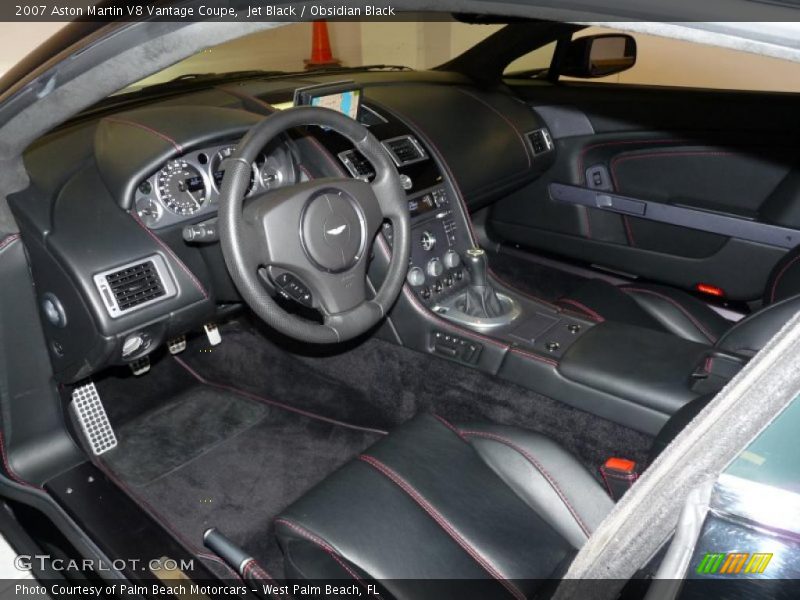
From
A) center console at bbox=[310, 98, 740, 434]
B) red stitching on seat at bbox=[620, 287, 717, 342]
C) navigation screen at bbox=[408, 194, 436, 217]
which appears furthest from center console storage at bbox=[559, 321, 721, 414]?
navigation screen at bbox=[408, 194, 436, 217]

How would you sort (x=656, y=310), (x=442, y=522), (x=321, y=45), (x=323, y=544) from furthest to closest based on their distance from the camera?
(x=321, y=45), (x=656, y=310), (x=442, y=522), (x=323, y=544)

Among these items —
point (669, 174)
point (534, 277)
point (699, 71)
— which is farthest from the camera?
point (699, 71)

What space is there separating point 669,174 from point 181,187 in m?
1.93

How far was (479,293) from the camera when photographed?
2.23 metres

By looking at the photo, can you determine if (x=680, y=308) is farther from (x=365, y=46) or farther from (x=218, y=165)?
(x=365, y=46)

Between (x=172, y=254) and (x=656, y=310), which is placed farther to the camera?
(x=656, y=310)

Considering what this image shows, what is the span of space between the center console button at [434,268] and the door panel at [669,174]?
101cm

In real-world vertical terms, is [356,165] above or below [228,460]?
above

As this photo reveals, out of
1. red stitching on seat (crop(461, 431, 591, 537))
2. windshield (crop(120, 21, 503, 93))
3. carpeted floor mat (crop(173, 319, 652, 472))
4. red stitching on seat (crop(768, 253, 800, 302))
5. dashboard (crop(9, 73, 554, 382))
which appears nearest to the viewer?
red stitching on seat (crop(461, 431, 591, 537))

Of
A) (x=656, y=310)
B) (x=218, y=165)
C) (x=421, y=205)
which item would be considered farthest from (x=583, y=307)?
(x=218, y=165)

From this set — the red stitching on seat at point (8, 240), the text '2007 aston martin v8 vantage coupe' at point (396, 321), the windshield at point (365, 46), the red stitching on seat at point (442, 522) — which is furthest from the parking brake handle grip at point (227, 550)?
the windshield at point (365, 46)

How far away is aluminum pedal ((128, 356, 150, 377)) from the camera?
2432mm

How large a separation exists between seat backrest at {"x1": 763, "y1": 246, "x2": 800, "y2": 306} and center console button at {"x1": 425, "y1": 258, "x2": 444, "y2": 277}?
1007mm

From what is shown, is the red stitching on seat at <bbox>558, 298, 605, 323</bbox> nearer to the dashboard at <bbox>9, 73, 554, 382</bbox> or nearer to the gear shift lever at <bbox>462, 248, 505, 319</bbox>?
the gear shift lever at <bbox>462, 248, 505, 319</bbox>
